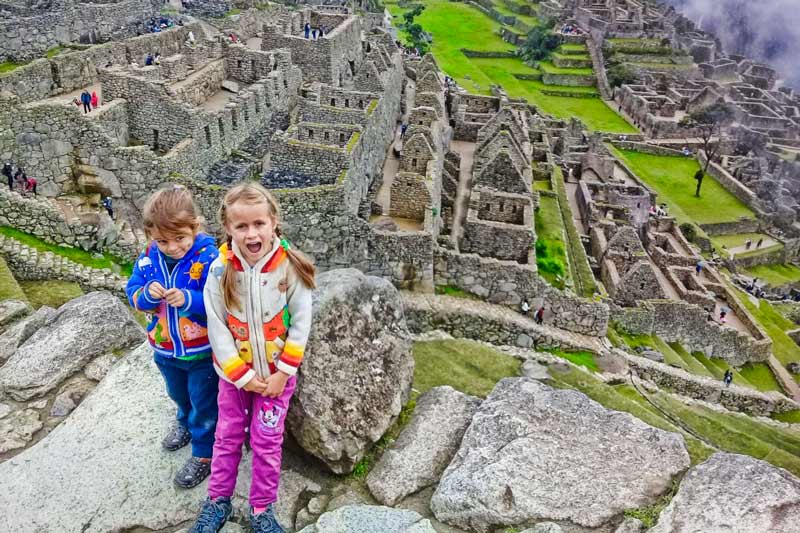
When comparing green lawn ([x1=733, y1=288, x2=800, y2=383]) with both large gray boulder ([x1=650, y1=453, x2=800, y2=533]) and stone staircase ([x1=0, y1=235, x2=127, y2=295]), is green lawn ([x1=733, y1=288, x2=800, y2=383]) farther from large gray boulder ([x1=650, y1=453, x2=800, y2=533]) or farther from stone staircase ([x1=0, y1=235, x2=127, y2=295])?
stone staircase ([x1=0, y1=235, x2=127, y2=295])

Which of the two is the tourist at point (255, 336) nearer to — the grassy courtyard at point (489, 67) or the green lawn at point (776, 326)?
the green lawn at point (776, 326)

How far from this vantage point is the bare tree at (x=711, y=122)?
196 ft

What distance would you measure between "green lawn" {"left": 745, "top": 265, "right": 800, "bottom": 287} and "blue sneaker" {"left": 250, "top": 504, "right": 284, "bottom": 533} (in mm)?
43540

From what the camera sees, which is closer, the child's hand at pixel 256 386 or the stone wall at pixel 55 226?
the child's hand at pixel 256 386

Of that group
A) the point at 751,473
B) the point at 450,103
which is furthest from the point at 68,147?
the point at 450,103

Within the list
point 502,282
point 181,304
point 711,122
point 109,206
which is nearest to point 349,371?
point 181,304

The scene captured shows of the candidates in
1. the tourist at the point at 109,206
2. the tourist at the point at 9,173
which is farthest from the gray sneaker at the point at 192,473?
the tourist at the point at 9,173

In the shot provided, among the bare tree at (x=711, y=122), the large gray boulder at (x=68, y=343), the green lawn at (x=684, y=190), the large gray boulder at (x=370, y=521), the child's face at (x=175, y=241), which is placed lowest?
the green lawn at (x=684, y=190)

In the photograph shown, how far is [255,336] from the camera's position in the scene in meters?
6.00

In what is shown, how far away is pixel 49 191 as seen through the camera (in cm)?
1638

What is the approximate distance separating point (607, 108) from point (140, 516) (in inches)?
2756

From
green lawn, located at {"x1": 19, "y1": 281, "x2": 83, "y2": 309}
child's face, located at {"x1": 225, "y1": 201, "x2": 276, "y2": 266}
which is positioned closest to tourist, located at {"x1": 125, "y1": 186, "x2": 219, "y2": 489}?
child's face, located at {"x1": 225, "y1": 201, "x2": 276, "y2": 266}

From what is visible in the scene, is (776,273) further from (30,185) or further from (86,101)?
(30,185)

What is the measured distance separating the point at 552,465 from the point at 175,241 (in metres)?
4.71
